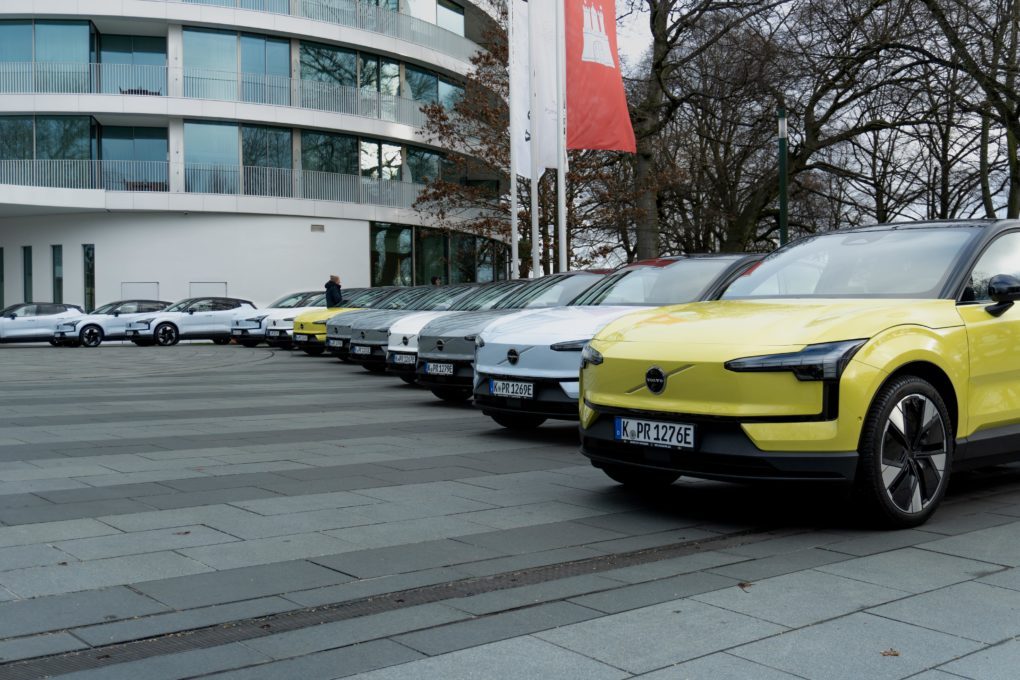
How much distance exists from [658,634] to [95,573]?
2694mm

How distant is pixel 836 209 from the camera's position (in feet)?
130

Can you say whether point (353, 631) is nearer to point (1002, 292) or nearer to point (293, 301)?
point (1002, 292)

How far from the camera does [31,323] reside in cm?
3198

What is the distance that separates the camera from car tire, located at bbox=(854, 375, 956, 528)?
5770 millimetres

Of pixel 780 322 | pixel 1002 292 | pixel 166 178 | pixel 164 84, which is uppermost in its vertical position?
pixel 164 84

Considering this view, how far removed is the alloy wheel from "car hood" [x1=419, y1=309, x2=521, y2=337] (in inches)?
259

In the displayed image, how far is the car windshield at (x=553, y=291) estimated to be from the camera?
41.3 ft

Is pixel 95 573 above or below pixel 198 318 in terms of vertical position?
below

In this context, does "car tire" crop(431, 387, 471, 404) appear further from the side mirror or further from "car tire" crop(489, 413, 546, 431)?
the side mirror

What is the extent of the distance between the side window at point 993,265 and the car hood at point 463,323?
604 centimetres

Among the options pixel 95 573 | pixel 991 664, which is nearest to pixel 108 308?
pixel 95 573

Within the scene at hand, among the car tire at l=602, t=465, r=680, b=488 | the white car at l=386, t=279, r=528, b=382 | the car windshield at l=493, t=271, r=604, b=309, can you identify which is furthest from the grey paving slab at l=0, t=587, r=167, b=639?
the white car at l=386, t=279, r=528, b=382

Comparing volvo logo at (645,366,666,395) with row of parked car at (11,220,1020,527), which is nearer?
row of parked car at (11,220,1020,527)

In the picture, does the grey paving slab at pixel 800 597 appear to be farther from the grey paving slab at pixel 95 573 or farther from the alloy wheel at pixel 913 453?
the grey paving slab at pixel 95 573
